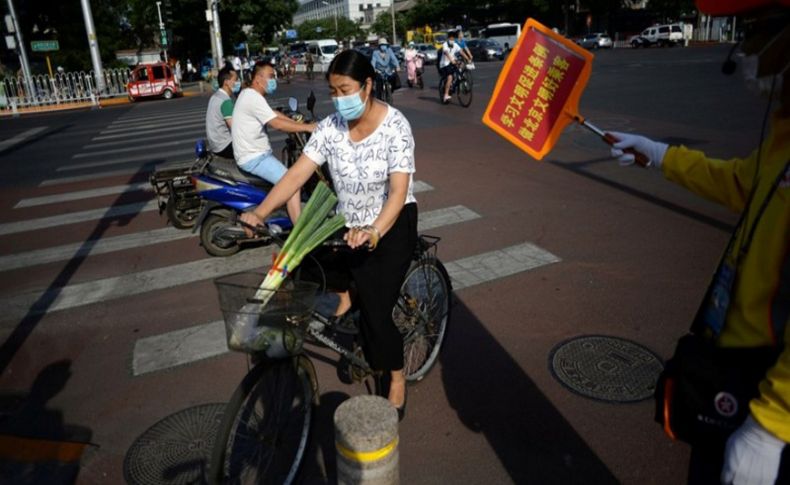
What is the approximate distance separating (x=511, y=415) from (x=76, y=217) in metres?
6.79

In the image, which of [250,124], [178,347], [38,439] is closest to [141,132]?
[250,124]

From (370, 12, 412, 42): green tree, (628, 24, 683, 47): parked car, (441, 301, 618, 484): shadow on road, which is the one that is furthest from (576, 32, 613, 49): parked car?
(370, 12, 412, 42): green tree

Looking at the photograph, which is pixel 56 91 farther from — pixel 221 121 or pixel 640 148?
pixel 640 148

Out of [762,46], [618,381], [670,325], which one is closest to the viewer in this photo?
[762,46]

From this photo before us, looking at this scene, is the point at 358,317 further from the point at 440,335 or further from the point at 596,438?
the point at 596,438

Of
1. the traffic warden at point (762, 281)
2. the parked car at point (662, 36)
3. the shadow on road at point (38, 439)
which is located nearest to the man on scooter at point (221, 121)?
the shadow on road at point (38, 439)

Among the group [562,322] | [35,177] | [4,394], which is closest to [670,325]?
[562,322]

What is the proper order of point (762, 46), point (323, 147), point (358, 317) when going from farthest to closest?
point (358, 317) < point (323, 147) < point (762, 46)

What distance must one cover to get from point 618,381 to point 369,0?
162272 millimetres

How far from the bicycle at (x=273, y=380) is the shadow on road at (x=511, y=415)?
67 centimetres

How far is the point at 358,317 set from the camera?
10.8ft

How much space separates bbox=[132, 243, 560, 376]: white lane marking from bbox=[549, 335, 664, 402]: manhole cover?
128cm

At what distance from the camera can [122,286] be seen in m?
5.51

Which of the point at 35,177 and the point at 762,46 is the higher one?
the point at 762,46
